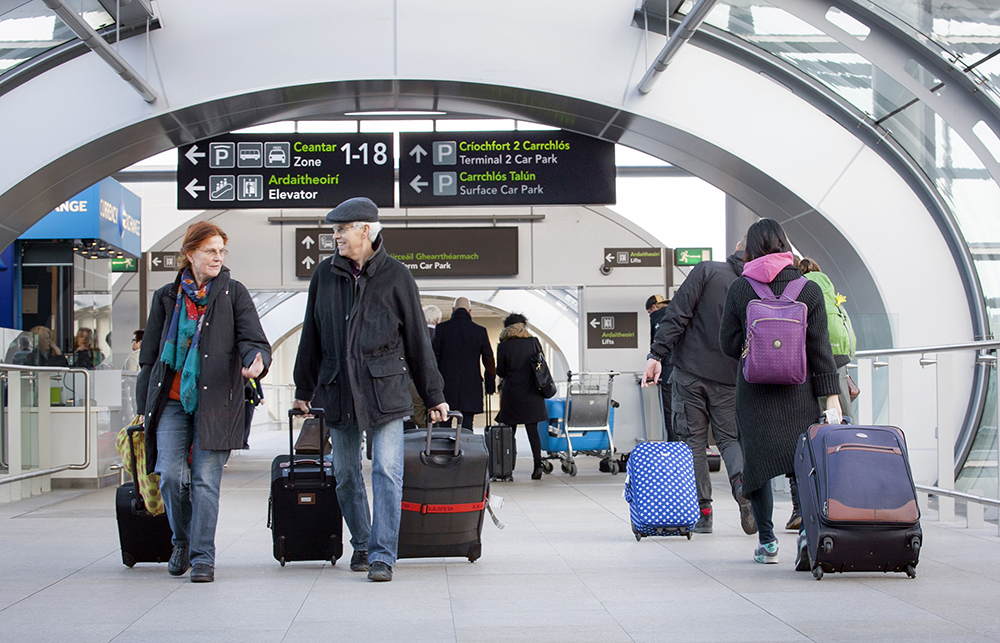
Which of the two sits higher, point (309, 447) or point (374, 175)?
point (374, 175)

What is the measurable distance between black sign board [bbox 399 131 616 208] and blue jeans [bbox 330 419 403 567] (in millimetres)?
5508

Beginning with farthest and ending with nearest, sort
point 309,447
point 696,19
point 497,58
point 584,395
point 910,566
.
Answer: point 584,395
point 309,447
point 497,58
point 696,19
point 910,566

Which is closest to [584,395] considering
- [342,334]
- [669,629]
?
[342,334]

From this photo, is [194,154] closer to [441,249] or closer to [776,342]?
[441,249]

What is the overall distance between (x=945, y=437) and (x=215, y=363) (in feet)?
15.8

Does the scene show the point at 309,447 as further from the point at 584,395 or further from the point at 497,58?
the point at 497,58

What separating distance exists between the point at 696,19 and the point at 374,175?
3.98 m

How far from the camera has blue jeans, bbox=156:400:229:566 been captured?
4871 mm

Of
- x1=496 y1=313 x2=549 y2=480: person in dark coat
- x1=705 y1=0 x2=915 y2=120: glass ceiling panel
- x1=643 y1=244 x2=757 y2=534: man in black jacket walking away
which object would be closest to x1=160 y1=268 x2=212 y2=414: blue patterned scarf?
x1=643 y1=244 x2=757 y2=534: man in black jacket walking away

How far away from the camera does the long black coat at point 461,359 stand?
35.6 ft

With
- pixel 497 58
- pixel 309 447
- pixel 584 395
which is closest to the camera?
pixel 497 58

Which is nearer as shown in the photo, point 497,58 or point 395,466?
point 395,466

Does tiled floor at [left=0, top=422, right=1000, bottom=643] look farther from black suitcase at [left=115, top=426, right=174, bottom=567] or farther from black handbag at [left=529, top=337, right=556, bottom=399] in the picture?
black handbag at [left=529, top=337, right=556, bottom=399]

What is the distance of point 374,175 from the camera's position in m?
10.3
